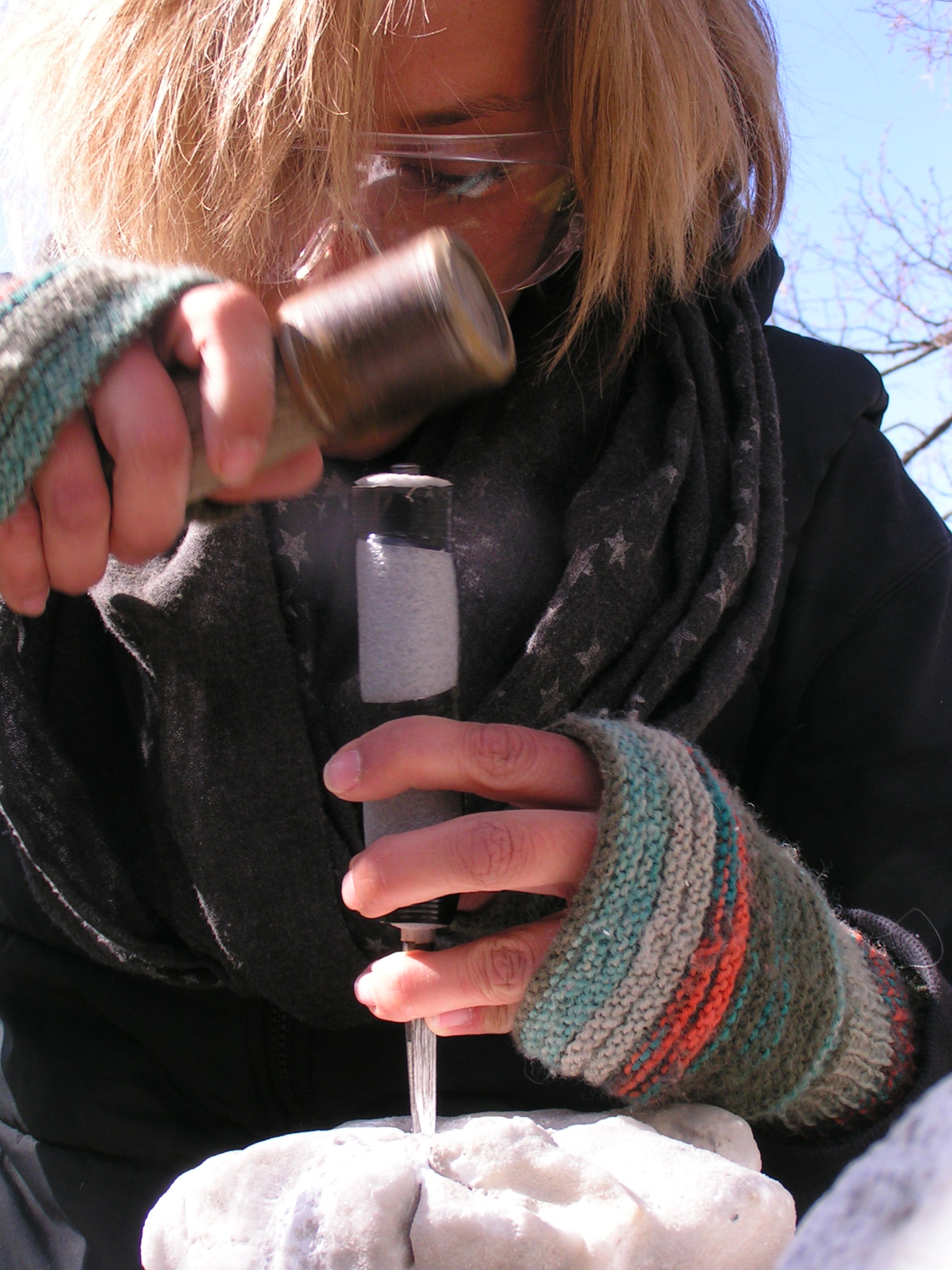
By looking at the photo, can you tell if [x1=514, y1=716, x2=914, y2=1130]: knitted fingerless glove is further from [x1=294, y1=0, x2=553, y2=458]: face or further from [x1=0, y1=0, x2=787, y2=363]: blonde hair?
[x1=0, y1=0, x2=787, y2=363]: blonde hair

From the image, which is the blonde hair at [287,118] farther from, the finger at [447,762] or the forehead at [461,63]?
the finger at [447,762]

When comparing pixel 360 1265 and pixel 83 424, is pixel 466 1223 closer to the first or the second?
pixel 360 1265

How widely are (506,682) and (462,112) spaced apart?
22.3 inches

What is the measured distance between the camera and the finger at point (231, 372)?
0.59 metres

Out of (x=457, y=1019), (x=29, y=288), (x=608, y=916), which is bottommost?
(x=457, y=1019)

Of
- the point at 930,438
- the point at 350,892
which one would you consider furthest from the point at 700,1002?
the point at 930,438

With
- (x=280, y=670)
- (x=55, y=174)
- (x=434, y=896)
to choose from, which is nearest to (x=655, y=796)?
(x=434, y=896)

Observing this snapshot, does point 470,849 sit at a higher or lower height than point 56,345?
lower

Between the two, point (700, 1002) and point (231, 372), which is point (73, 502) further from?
point (700, 1002)

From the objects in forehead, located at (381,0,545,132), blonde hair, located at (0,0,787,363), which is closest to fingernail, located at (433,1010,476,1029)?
blonde hair, located at (0,0,787,363)

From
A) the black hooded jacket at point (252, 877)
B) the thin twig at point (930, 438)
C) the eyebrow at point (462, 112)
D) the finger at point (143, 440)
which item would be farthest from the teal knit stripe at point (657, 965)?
the thin twig at point (930, 438)

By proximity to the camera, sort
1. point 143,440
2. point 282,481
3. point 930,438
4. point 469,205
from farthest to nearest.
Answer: point 930,438
point 469,205
point 282,481
point 143,440

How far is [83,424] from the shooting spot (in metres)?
0.59

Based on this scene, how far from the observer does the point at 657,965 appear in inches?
29.1
